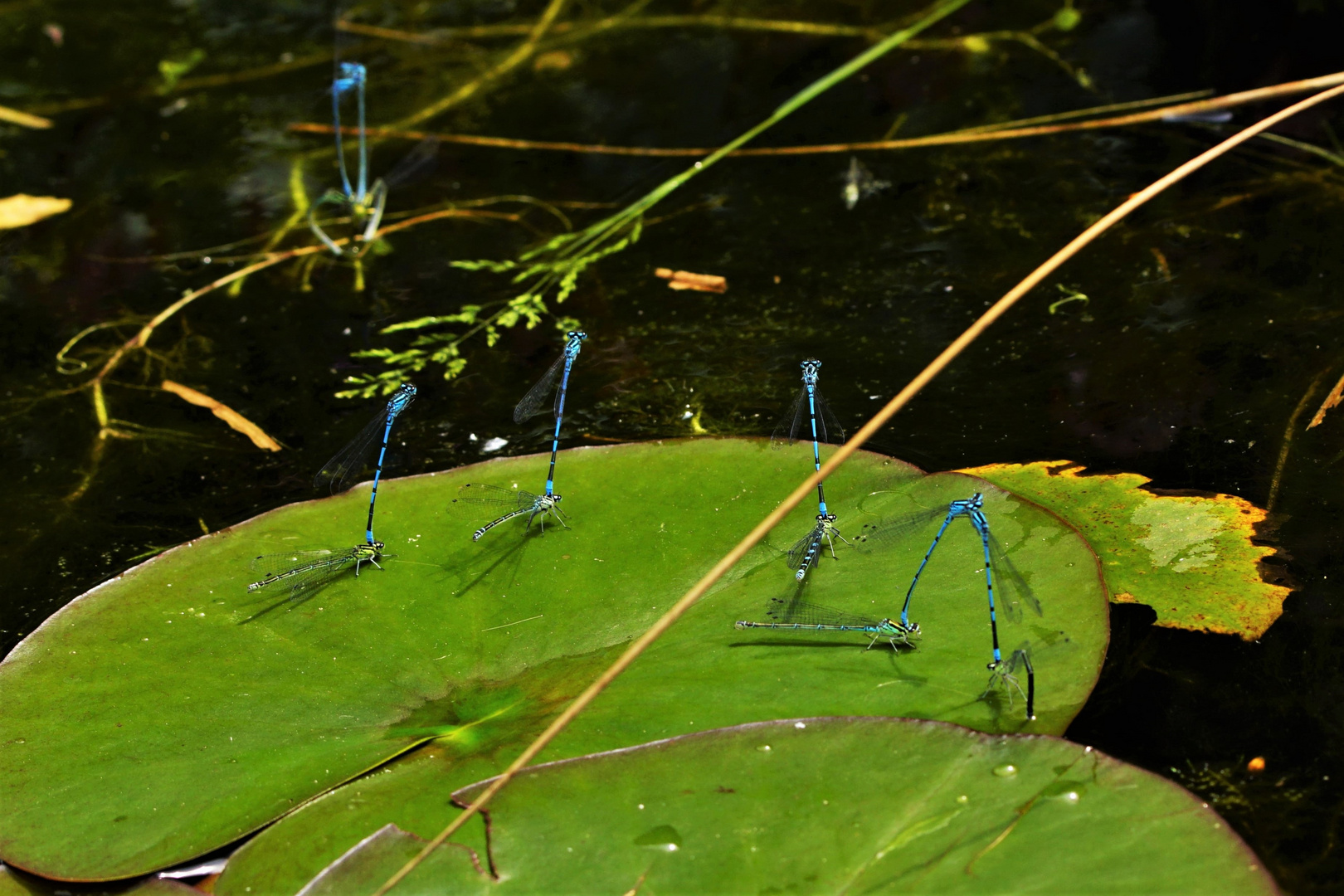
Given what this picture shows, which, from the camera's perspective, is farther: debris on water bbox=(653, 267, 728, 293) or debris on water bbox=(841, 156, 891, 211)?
debris on water bbox=(841, 156, 891, 211)

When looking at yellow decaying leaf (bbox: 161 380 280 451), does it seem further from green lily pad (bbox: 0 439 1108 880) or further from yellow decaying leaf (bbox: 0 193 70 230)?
yellow decaying leaf (bbox: 0 193 70 230)

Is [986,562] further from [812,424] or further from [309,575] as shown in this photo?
[309,575]

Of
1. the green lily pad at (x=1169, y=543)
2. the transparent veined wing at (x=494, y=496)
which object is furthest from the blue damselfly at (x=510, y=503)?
the green lily pad at (x=1169, y=543)

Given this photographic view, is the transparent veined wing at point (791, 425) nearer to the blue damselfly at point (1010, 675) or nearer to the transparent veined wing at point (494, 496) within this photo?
the transparent veined wing at point (494, 496)

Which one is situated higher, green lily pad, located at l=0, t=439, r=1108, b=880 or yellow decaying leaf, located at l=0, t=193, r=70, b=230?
yellow decaying leaf, located at l=0, t=193, r=70, b=230

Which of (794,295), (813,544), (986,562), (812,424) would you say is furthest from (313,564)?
(794,295)

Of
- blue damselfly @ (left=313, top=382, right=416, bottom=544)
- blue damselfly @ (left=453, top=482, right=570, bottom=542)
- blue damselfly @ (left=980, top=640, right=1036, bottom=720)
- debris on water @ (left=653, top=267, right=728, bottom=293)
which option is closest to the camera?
blue damselfly @ (left=980, top=640, right=1036, bottom=720)

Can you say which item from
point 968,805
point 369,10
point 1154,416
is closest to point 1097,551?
point 1154,416

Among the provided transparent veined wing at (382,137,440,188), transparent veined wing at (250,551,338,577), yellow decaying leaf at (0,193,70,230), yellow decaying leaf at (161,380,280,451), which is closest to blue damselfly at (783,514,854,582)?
transparent veined wing at (250,551,338,577)
